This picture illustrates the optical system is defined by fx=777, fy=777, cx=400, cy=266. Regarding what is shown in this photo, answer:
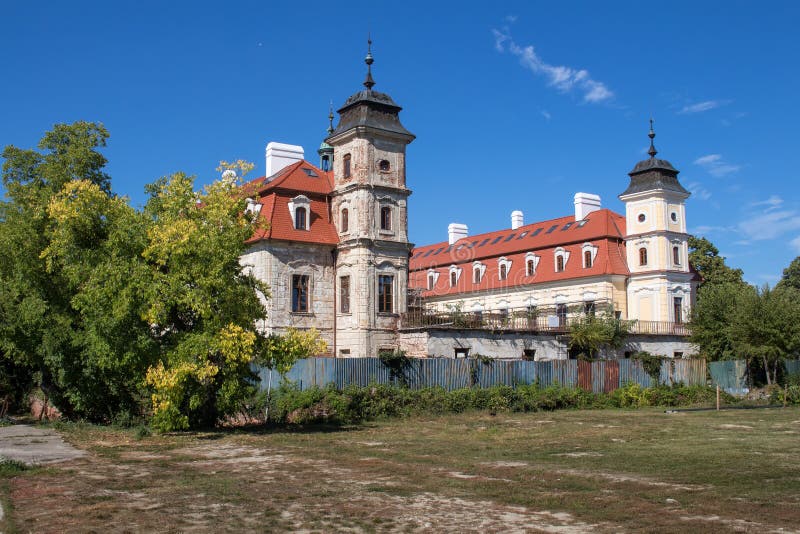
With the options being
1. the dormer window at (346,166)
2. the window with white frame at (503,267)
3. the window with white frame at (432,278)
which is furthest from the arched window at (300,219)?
the window with white frame at (432,278)

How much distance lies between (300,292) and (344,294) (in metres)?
2.03

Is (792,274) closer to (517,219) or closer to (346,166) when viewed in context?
(517,219)

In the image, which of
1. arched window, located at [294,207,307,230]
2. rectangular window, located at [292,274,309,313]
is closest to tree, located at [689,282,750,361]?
rectangular window, located at [292,274,309,313]

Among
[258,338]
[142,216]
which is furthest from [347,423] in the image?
[142,216]

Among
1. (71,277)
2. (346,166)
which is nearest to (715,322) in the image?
(346,166)

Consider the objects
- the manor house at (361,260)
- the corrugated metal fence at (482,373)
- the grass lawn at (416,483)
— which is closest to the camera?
the grass lawn at (416,483)

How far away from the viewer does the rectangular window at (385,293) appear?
3509cm

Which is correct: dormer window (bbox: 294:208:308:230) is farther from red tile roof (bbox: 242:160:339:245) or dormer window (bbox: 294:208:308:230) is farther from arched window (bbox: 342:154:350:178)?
arched window (bbox: 342:154:350:178)

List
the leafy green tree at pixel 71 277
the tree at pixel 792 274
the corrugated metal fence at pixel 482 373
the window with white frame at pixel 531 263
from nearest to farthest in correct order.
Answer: the leafy green tree at pixel 71 277 < the corrugated metal fence at pixel 482 373 < the window with white frame at pixel 531 263 < the tree at pixel 792 274

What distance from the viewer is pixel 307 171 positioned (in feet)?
126

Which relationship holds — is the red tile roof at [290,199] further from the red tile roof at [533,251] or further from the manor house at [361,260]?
the red tile roof at [533,251]

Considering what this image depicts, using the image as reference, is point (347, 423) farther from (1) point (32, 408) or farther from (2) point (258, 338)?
(1) point (32, 408)

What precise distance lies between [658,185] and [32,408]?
3612 centimetres

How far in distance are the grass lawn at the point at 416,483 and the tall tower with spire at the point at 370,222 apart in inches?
519
